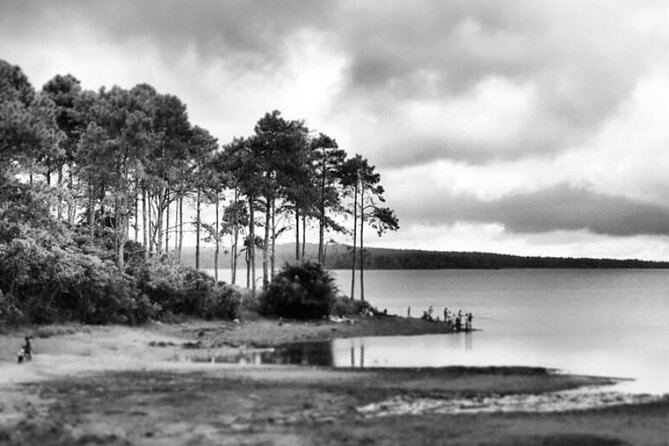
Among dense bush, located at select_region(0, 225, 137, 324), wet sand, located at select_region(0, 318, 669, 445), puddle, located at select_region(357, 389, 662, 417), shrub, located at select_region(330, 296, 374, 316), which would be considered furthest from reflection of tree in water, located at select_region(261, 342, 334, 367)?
shrub, located at select_region(330, 296, 374, 316)

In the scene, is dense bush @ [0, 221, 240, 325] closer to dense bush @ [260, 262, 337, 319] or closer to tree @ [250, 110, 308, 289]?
dense bush @ [260, 262, 337, 319]

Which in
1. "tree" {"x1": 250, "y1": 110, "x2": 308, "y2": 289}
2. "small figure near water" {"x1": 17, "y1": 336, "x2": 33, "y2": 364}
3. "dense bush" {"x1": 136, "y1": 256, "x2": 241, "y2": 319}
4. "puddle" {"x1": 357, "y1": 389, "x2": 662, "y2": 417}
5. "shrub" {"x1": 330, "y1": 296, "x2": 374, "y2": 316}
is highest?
"tree" {"x1": 250, "y1": 110, "x2": 308, "y2": 289}

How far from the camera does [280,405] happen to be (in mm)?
22609

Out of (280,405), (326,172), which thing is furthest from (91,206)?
(280,405)

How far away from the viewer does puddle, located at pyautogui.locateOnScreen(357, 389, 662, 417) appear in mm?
22297

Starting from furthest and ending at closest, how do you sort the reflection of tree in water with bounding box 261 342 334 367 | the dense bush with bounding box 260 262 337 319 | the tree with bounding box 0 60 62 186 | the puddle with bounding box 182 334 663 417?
1. the dense bush with bounding box 260 262 337 319
2. the reflection of tree in water with bounding box 261 342 334 367
3. the tree with bounding box 0 60 62 186
4. the puddle with bounding box 182 334 663 417

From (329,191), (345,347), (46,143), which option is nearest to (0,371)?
(46,143)

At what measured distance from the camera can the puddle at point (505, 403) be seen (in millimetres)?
22297

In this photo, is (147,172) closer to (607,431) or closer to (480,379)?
(480,379)

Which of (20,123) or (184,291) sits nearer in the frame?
(20,123)

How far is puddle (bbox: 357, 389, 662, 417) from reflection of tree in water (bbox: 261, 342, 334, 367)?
11.9 meters

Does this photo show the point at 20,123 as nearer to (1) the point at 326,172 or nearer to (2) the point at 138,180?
(2) the point at 138,180

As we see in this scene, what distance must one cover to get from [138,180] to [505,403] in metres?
36.2

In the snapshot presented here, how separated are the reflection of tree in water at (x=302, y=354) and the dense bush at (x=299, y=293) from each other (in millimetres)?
11072
